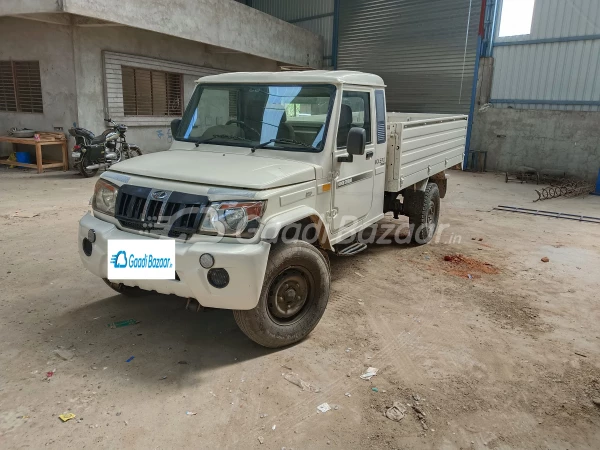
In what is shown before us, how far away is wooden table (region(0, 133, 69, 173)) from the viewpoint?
10125 mm

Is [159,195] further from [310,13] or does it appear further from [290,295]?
[310,13]

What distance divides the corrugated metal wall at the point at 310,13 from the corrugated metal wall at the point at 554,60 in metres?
6.55

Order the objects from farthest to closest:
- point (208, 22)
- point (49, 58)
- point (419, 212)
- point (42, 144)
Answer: point (208, 22) → point (49, 58) → point (42, 144) → point (419, 212)

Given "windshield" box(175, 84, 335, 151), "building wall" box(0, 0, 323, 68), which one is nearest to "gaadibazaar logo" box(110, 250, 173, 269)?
"windshield" box(175, 84, 335, 151)

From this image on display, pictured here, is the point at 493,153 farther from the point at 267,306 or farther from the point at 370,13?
the point at 267,306

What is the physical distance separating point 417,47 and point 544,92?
4340mm

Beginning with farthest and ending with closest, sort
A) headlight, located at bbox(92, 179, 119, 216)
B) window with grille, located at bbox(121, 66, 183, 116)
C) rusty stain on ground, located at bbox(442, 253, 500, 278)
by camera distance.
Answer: window with grille, located at bbox(121, 66, 183, 116) < rusty stain on ground, located at bbox(442, 253, 500, 278) < headlight, located at bbox(92, 179, 119, 216)

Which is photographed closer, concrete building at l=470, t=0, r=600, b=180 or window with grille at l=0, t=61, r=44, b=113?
window with grille at l=0, t=61, r=44, b=113

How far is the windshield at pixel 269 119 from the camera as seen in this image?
12.4ft

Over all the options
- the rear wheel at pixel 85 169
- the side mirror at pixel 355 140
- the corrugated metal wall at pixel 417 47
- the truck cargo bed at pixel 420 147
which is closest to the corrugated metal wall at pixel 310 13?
the corrugated metal wall at pixel 417 47

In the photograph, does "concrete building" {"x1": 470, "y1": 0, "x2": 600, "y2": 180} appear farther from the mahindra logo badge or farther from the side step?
the mahindra logo badge

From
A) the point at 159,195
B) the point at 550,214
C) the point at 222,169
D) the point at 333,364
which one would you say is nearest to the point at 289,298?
the point at 333,364

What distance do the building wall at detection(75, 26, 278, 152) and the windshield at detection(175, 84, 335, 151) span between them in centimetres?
778

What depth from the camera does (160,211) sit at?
3092 mm
